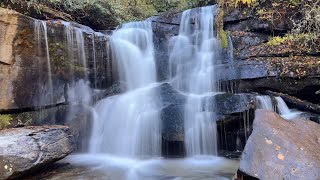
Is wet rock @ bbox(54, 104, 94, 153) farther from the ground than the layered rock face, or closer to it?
closer to it

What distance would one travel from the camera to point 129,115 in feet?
23.3

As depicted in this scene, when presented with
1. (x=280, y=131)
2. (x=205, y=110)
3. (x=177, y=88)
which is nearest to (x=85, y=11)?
(x=177, y=88)

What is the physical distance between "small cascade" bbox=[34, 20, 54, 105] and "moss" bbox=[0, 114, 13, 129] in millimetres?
783

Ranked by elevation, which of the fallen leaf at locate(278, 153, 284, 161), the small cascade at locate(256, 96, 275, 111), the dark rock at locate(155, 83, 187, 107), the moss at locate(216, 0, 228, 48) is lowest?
the fallen leaf at locate(278, 153, 284, 161)

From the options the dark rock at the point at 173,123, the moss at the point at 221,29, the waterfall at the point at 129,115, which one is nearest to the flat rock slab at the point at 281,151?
the dark rock at the point at 173,123

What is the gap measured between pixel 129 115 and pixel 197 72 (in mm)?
2568

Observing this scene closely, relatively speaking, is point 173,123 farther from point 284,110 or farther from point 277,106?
point 284,110

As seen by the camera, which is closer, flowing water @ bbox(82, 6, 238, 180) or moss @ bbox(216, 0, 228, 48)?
flowing water @ bbox(82, 6, 238, 180)

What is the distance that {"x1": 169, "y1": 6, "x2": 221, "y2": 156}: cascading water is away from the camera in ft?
21.2

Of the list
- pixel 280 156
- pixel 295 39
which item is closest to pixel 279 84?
pixel 295 39

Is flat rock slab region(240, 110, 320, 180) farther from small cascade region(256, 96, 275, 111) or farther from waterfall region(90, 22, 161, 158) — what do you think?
waterfall region(90, 22, 161, 158)

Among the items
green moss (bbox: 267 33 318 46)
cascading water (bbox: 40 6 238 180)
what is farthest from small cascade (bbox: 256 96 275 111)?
green moss (bbox: 267 33 318 46)

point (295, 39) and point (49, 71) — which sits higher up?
point (295, 39)

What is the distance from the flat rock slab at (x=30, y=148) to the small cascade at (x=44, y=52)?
138cm
